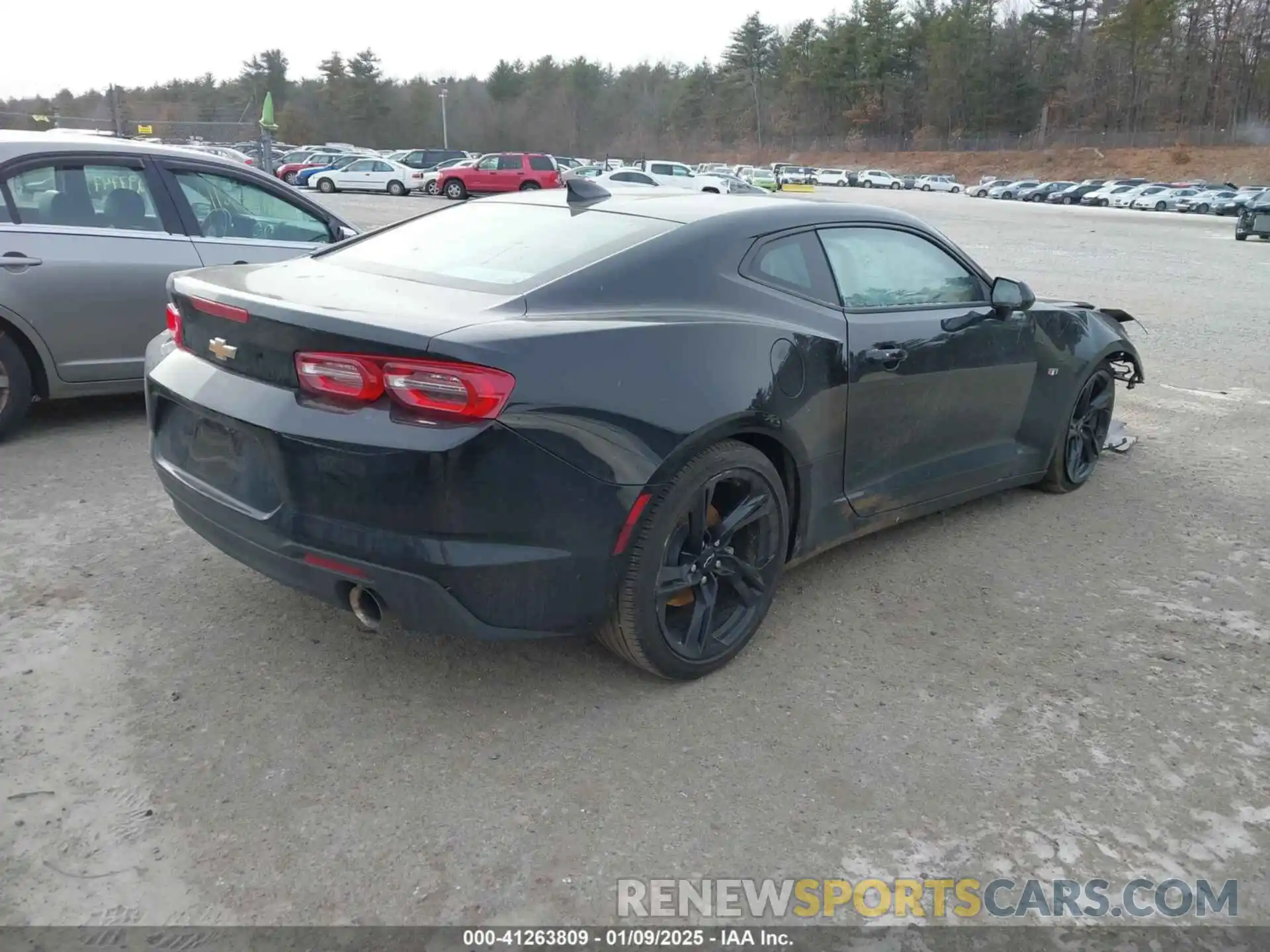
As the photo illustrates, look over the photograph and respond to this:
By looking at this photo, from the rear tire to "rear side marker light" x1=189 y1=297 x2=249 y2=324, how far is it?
2689 millimetres

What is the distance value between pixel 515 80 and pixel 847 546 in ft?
396

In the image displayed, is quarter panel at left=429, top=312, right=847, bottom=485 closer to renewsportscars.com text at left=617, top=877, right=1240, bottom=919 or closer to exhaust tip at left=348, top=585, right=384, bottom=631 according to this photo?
exhaust tip at left=348, top=585, right=384, bottom=631

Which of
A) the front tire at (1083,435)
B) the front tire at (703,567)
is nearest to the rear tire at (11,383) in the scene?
the front tire at (703,567)

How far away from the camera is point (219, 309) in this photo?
3100mm

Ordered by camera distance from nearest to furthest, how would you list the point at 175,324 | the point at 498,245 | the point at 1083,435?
the point at 175,324, the point at 498,245, the point at 1083,435

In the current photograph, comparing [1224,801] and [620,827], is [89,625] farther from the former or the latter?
[1224,801]

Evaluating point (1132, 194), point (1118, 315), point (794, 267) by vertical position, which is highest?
point (1132, 194)

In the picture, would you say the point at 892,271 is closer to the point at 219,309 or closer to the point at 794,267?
the point at 794,267

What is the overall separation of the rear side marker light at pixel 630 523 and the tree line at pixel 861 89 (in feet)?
258

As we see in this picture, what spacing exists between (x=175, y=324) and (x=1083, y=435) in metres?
4.38

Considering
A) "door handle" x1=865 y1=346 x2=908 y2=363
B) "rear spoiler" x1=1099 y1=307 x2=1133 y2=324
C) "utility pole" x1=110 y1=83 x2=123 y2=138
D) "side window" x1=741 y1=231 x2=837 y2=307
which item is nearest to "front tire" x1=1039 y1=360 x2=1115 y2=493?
"rear spoiler" x1=1099 y1=307 x2=1133 y2=324

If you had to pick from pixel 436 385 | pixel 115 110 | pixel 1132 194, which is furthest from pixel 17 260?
pixel 1132 194

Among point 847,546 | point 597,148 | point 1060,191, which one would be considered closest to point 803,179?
point 1060,191

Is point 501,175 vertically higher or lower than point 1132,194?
higher
